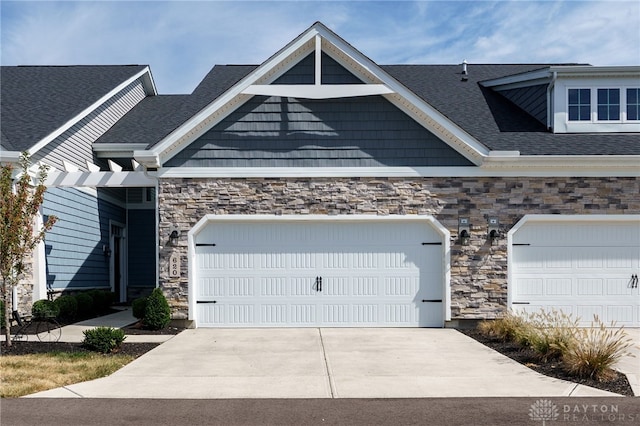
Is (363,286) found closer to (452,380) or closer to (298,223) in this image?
(298,223)

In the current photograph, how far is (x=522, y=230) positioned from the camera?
13633mm

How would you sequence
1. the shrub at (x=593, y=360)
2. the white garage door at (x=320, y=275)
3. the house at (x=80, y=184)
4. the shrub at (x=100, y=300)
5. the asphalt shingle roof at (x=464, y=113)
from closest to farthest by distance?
the shrub at (x=593, y=360) < the white garage door at (x=320, y=275) < the asphalt shingle roof at (x=464, y=113) < the house at (x=80, y=184) < the shrub at (x=100, y=300)

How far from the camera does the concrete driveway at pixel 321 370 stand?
771 cm

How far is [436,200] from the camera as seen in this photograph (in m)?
13.6

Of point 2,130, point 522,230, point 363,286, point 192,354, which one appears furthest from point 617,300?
point 2,130

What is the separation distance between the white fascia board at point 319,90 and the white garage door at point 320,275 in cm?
282

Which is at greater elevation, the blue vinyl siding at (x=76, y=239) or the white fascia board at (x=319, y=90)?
the white fascia board at (x=319, y=90)

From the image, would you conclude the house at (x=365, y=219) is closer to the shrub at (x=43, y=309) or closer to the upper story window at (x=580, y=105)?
the upper story window at (x=580, y=105)

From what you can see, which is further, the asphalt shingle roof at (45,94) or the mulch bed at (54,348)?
the asphalt shingle roof at (45,94)

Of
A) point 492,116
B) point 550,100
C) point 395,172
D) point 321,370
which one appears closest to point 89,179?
point 395,172

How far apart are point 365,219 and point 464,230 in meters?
2.18

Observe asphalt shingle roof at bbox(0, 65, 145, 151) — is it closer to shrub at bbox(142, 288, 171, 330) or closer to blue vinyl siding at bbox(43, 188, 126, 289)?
blue vinyl siding at bbox(43, 188, 126, 289)

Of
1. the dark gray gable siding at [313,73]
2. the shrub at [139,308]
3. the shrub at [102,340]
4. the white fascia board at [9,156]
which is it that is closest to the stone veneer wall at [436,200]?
the shrub at [139,308]

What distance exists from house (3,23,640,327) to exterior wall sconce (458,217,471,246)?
0.02 m
